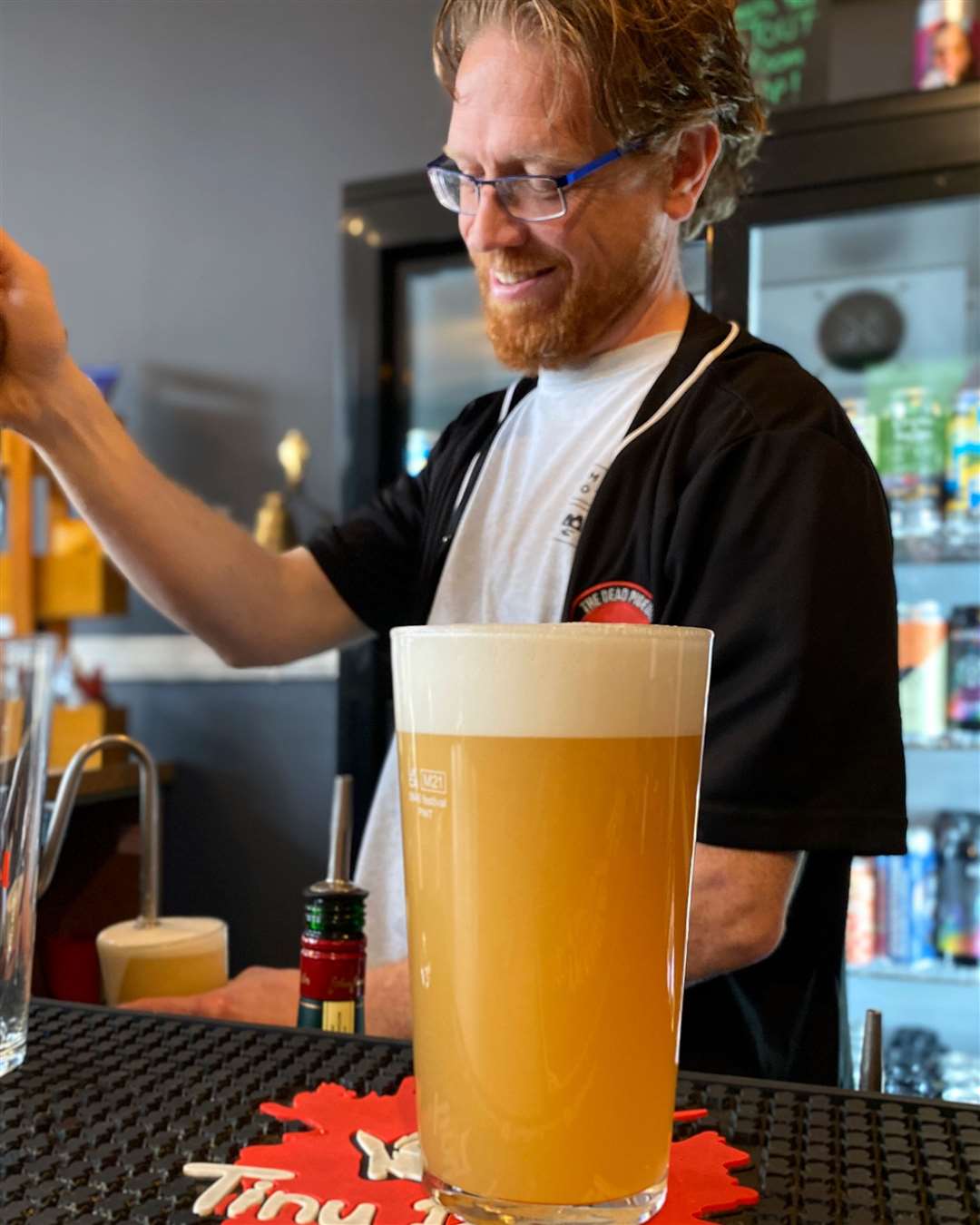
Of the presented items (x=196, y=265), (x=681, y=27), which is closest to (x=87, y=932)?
(x=681, y=27)

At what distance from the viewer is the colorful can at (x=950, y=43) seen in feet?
7.09

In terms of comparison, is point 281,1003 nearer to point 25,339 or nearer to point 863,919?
point 25,339

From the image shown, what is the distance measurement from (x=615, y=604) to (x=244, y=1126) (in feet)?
2.04

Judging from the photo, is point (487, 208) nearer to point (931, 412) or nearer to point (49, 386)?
point (49, 386)

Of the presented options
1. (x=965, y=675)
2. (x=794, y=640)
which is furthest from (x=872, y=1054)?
(x=965, y=675)

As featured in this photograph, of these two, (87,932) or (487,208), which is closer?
(487,208)

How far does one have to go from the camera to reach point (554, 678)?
1.45 feet

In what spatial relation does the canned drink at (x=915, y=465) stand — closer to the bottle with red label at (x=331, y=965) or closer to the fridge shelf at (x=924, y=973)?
the fridge shelf at (x=924, y=973)

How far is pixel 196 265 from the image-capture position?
3217mm

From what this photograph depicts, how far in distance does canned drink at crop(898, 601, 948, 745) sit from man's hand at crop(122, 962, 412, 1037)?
4.85 feet

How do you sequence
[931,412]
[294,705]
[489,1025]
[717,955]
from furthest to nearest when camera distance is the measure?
1. [294,705]
2. [931,412]
3. [717,955]
4. [489,1025]

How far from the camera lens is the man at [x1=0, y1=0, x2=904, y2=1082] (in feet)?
2.99

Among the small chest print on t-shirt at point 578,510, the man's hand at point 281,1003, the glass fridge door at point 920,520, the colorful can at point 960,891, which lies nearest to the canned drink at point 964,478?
the glass fridge door at point 920,520

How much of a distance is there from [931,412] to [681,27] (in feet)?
4.16
